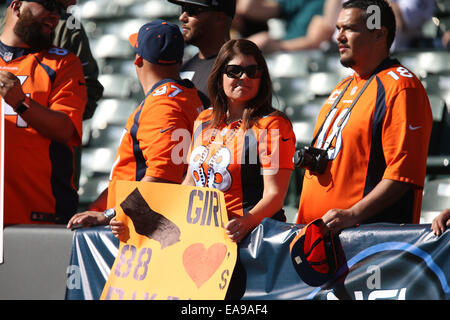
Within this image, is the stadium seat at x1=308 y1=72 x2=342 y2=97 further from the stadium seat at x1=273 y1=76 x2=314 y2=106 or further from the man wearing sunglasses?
the man wearing sunglasses

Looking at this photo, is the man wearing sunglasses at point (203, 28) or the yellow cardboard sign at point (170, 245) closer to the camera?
the yellow cardboard sign at point (170, 245)

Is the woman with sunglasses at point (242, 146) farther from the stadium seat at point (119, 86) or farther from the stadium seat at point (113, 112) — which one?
the stadium seat at point (119, 86)

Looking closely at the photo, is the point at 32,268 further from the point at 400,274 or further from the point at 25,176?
the point at 400,274

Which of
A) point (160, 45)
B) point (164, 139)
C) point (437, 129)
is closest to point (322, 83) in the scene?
point (437, 129)

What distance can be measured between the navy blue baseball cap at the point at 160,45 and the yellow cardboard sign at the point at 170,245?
0.85 meters

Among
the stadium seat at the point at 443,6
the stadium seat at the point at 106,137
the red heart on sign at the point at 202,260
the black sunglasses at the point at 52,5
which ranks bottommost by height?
the stadium seat at the point at 106,137

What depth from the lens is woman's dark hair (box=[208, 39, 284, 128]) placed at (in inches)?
140

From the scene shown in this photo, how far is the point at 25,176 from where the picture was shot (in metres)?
4.15

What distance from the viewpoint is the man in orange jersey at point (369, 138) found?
3162 millimetres

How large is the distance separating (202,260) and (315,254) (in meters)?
0.56

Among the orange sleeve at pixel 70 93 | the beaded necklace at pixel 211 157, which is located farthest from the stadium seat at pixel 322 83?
the beaded necklace at pixel 211 157

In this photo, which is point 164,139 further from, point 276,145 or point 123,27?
point 123,27
